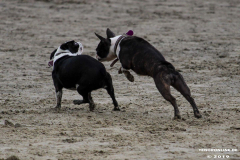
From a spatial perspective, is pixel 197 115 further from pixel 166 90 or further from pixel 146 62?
pixel 146 62

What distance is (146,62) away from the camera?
8.29m

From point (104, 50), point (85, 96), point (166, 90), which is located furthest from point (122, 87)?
point (166, 90)

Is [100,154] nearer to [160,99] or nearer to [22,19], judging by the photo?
[160,99]

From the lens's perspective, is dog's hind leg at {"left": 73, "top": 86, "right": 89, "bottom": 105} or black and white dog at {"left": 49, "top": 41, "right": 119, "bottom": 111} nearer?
black and white dog at {"left": 49, "top": 41, "right": 119, "bottom": 111}

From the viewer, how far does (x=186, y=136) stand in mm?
6844

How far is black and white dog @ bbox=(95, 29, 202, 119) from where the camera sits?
7.86 m

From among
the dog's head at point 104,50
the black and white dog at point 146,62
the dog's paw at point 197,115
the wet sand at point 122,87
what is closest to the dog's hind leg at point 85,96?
the wet sand at point 122,87

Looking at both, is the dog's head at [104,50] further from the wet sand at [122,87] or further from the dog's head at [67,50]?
the wet sand at [122,87]

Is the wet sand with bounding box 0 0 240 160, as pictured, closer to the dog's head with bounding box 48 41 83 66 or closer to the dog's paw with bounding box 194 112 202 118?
the dog's paw with bounding box 194 112 202 118

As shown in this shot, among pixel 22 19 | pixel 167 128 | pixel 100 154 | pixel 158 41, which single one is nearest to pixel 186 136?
pixel 167 128

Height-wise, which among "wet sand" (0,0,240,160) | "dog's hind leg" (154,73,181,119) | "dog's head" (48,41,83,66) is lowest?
"wet sand" (0,0,240,160)

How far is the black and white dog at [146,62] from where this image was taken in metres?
7.86

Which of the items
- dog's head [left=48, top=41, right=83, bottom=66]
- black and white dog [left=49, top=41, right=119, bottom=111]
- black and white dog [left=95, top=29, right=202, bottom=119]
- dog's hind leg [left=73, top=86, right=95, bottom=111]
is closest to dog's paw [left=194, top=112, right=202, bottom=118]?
black and white dog [left=95, top=29, right=202, bottom=119]

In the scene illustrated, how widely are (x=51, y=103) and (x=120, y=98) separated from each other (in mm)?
1300
